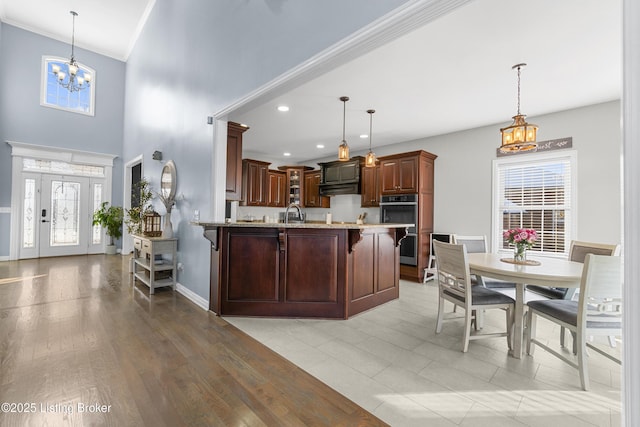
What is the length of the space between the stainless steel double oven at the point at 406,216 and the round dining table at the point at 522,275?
2481 mm

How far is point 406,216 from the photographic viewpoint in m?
5.35

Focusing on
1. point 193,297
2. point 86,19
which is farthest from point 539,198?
point 86,19

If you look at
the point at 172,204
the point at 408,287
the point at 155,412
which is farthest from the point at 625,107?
the point at 172,204

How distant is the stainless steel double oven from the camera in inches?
204

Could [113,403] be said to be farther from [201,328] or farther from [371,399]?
[371,399]

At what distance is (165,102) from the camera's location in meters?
4.84

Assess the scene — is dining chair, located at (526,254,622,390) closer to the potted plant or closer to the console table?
the console table

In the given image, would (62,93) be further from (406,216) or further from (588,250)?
(588,250)

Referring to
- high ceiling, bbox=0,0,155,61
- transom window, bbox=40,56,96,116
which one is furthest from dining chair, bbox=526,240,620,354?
transom window, bbox=40,56,96,116

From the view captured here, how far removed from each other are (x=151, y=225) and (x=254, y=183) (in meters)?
2.93

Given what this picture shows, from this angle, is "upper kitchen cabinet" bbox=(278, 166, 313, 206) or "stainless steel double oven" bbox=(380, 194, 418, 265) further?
"upper kitchen cabinet" bbox=(278, 166, 313, 206)

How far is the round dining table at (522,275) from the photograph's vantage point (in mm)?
2092

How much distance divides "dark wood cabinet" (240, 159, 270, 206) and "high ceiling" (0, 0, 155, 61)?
3606 millimetres

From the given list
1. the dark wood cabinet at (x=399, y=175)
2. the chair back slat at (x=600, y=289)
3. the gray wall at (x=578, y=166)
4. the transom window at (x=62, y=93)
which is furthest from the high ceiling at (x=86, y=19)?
the chair back slat at (x=600, y=289)
